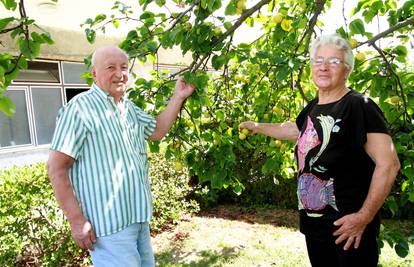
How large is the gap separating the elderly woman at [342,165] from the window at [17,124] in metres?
7.06

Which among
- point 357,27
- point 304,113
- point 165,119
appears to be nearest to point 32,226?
point 165,119

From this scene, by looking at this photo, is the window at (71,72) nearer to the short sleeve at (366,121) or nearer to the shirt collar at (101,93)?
the shirt collar at (101,93)

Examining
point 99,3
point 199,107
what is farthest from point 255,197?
point 99,3

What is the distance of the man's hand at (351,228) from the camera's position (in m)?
1.67

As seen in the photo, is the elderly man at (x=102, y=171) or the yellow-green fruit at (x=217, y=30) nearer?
the elderly man at (x=102, y=171)

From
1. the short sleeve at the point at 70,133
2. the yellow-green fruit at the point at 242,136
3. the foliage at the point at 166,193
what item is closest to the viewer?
the short sleeve at the point at 70,133

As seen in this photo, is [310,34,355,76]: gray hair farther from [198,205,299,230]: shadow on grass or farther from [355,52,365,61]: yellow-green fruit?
[198,205,299,230]: shadow on grass

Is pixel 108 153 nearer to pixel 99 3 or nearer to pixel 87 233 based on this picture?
pixel 87 233

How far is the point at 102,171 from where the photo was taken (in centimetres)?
181

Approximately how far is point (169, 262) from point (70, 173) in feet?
9.07

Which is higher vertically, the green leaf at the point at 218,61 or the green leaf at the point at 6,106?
the green leaf at the point at 218,61

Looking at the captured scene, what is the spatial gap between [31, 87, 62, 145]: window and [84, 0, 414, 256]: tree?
5.66 m

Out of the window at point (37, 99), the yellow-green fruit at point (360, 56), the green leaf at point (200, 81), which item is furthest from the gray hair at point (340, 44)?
the window at point (37, 99)

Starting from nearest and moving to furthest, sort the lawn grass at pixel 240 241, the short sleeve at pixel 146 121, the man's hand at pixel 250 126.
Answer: the short sleeve at pixel 146 121
the man's hand at pixel 250 126
the lawn grass at pixel 240 241
